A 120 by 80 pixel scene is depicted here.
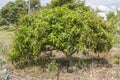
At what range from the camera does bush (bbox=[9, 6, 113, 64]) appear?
8453mm

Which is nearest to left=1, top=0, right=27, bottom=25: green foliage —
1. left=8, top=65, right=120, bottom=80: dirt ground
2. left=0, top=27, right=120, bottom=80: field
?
left=0, top=27, right=120, bottom=80: field

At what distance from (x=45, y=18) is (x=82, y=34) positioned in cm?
113

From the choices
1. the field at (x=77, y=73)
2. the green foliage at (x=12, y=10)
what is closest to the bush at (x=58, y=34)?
the field at (x=77, y=73)

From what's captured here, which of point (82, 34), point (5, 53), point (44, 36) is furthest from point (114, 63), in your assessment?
point (5, 53)

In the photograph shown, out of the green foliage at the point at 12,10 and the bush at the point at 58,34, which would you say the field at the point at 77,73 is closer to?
the bush at the point at 58,34

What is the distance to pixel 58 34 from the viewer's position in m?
8.50

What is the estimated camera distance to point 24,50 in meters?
8.84

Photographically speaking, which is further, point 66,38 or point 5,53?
point 5,53

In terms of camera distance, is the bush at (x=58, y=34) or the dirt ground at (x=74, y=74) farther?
the bush at (x=58, y=34)

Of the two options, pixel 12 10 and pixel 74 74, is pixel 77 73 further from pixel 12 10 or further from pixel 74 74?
pixel 12 10

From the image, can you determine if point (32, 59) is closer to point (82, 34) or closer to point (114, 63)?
point (82, 34)


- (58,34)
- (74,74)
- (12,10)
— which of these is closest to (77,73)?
(74,74)

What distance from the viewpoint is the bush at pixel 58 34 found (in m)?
8.45

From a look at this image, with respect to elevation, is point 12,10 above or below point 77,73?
below
